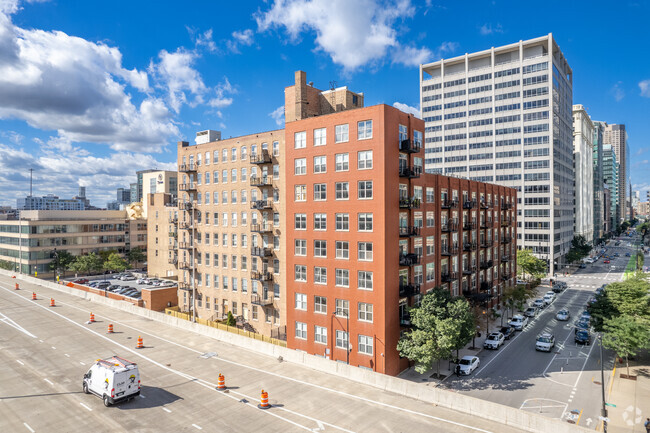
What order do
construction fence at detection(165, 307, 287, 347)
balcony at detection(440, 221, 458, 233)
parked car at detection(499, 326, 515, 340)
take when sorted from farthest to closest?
1. parked car at detection(499, 326, 515, 340)
2. balcony at detection(440, 221, 458, 233)
3. construction fence at detection(165, 307, 287, 347)

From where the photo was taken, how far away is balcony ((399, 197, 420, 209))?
38625 millimetres

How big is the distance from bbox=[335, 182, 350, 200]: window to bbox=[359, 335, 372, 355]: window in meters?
13.9

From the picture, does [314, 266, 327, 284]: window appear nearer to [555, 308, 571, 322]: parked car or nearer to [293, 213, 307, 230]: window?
[293, 213, 307, 230]: window

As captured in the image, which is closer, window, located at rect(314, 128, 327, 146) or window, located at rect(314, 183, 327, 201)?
window, located at rect(314, 183, 327, 201)

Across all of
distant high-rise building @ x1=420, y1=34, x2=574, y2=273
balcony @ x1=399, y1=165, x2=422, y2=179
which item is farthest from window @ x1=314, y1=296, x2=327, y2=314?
distant high-rise building @ x1=420, y1=34, x2=574, y2=273

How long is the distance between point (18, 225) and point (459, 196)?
111m

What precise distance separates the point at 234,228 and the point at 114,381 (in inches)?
1155

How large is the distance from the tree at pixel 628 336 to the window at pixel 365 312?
23.7 m

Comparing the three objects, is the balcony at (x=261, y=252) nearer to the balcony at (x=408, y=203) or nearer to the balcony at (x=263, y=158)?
the balcony at (x=263, y=158)

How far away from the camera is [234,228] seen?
54.6m

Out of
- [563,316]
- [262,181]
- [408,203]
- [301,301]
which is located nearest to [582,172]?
[563,316]

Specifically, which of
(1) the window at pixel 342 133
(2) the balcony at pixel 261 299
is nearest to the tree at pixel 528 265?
(2) the balcony at pixel 261 299

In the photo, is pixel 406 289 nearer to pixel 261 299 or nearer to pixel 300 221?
pixel 300 221

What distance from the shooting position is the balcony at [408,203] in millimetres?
38625
